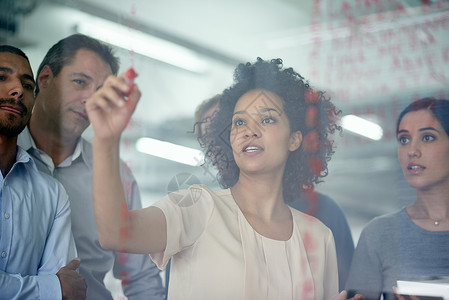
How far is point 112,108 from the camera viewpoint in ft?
6.50

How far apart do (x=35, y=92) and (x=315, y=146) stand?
1.14 m

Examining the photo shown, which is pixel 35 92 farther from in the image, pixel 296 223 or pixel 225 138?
pixel 296 223

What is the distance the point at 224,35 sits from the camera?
2068mm

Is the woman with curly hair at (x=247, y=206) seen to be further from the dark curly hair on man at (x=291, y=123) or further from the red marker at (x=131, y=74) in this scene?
the red marker at (x=131, y=74)

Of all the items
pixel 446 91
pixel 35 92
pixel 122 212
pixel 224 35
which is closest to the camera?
pixel 446 91

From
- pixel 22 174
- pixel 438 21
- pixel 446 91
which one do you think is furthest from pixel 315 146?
pixel 22 174

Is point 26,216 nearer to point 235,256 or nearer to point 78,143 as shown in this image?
point 78,143

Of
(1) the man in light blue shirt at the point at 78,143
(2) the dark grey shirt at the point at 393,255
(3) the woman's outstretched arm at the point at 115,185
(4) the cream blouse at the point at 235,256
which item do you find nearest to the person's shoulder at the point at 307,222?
(4) the cream blouse at the point at 235,256

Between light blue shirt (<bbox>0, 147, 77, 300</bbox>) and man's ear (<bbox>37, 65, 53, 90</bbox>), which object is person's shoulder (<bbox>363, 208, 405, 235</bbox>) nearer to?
light blue shirt (<bbox>0, 147, 77, 300</bbox>)

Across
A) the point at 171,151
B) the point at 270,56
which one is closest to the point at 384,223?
the point at 270,56

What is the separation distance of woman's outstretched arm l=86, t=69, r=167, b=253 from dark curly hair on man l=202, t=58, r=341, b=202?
0.30 metres

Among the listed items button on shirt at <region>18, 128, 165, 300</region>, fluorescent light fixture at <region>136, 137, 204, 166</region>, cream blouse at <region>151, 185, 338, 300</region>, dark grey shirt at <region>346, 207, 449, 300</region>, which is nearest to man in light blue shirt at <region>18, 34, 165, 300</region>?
button on shirt at <region>18, 128, 165, 300</region>

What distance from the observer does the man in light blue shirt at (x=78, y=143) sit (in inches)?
82.9

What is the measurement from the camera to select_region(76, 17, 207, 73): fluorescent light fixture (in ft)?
6.95
